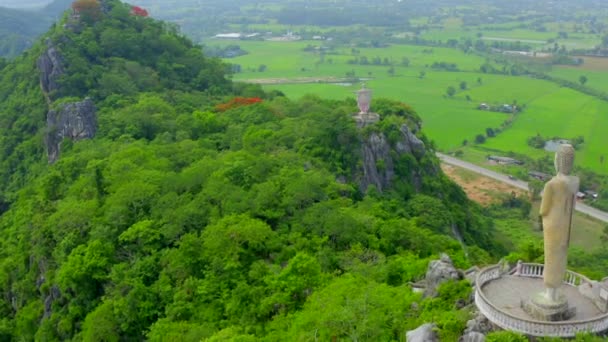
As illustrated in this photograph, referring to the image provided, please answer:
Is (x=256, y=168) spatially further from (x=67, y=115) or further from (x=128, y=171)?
(x=67, y=115)

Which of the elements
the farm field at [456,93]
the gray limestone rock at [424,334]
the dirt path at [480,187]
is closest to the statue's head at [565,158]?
the gray limestone rock at [424,334]

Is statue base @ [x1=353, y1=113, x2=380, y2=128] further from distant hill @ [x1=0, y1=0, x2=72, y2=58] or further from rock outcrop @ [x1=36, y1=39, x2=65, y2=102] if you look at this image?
distant hill @ [x1=0, y1=0, x2=72, y2=58]

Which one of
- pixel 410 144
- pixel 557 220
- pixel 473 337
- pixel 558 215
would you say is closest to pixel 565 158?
pixel 558 215

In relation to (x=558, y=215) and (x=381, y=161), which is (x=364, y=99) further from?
(x=558, y=215)

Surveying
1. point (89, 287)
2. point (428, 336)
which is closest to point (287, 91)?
point (89, 287)

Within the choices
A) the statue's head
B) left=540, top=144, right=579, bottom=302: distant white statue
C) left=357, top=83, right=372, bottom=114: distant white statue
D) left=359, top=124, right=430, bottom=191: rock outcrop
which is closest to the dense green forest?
left=359, top=124, right=430, bottom=191: rock outcrop

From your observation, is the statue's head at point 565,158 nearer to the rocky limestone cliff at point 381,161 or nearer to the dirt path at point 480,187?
the rocky limestone cliff at point 381,161
